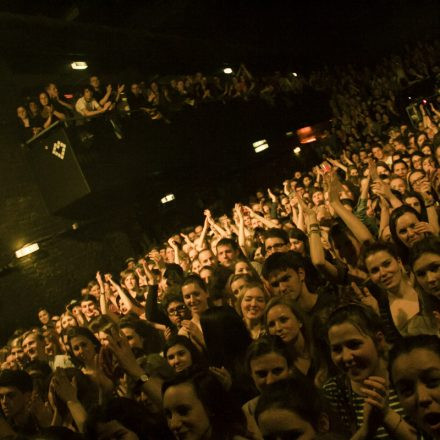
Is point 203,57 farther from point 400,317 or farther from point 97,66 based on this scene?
point 400,317

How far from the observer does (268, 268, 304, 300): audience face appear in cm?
337

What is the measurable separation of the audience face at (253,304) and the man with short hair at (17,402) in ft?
6.01

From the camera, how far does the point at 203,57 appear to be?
1683 centimetres

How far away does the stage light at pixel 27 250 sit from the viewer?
33.8 feet

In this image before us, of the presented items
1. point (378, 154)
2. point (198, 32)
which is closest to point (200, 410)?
point (378, 154)

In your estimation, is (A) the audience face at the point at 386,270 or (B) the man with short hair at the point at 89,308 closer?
(A) the audience face at the point at 386,270

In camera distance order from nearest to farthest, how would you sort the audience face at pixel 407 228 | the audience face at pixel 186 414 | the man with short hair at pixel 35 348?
the audience face at pixel 186 414
the audience face at pixel 407 228
the man with short hair at pixel 35 348

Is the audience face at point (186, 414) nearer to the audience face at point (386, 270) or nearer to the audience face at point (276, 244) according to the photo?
the audience face at point (386, 270)

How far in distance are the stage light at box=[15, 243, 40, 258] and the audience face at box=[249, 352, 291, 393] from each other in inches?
362

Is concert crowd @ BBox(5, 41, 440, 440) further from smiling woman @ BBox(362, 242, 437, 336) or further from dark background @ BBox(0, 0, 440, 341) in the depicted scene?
dark background @ BBox(0, 0, 440, 341)

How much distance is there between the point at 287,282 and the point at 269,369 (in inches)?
41.4

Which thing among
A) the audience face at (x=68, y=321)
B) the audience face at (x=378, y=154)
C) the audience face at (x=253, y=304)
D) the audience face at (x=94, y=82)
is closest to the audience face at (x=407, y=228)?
the audience face at (x=253, y=304)

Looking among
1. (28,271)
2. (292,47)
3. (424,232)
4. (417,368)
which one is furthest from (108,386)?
(292,47)

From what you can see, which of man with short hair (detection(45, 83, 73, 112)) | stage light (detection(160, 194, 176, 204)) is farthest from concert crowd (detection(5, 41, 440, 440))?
stage light (detection(160, 194, 176, 204))
